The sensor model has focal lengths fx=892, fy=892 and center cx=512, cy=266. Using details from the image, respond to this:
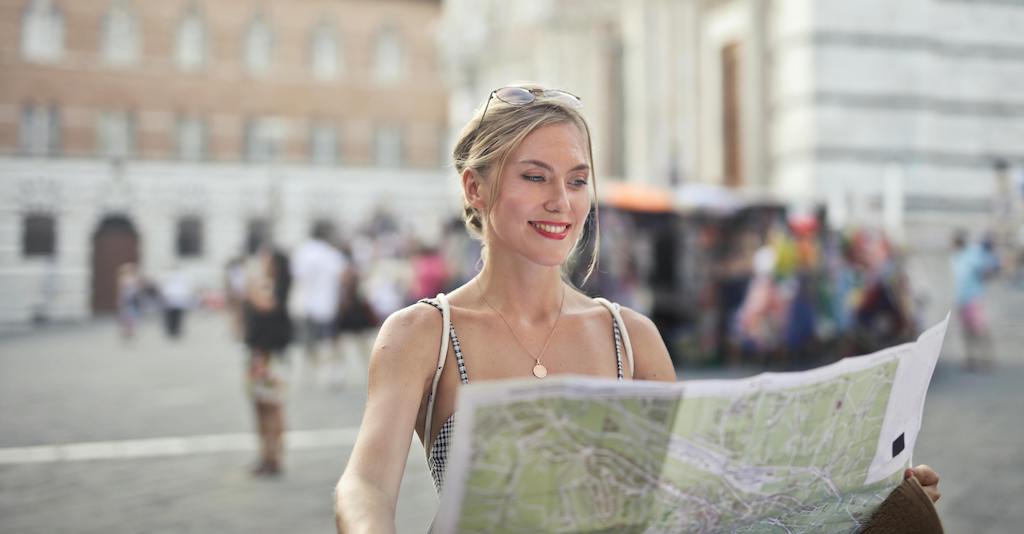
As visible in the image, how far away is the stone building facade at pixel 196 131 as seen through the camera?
3234 cm

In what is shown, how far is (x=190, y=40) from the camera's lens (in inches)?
1379

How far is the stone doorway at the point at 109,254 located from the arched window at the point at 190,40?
21.6 ft

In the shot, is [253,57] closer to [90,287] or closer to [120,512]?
[90,287]

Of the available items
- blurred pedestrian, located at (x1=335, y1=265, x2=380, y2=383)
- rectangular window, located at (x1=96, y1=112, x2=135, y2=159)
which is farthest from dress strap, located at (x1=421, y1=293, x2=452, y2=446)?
rectangular window, located at (x1=96, y1=112, x2=135, y2=159)

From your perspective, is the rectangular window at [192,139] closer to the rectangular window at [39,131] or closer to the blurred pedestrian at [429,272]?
the rectangular window at [39,131]

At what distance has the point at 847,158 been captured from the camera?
11.8m

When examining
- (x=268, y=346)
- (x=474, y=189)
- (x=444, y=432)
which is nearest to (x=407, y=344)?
(x=444, y=432)

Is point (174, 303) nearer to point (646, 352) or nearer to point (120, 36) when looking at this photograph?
point (120, 36)

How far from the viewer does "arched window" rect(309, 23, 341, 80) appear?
36.8 metres

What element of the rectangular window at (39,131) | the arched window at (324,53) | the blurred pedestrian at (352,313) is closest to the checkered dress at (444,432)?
the blurred pedestrian at (352,313)

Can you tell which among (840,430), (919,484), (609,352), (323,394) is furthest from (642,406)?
(323,394)

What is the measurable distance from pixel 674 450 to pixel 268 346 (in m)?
6.08

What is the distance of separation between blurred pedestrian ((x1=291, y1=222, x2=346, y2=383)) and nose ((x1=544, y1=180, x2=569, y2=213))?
10.3 metres

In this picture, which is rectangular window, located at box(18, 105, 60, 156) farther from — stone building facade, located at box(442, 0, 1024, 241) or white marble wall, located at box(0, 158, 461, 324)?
stone building facade, located at box(442, 0, 1024, 241)
